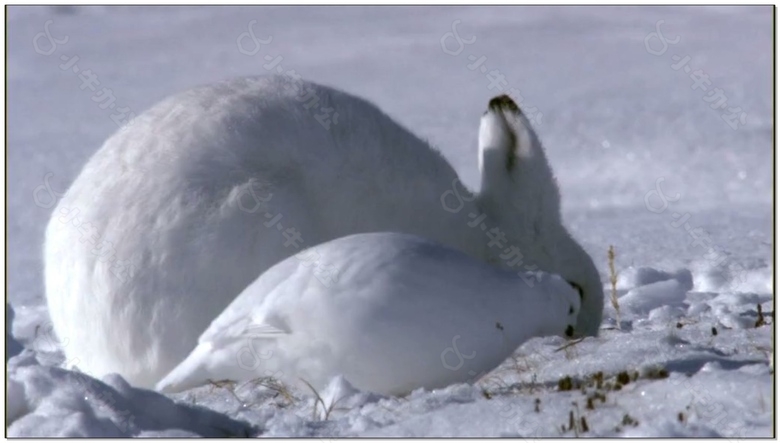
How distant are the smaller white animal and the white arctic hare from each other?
33cm

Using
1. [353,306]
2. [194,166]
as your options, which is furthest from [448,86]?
[353,306]

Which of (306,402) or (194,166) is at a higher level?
(194,166)

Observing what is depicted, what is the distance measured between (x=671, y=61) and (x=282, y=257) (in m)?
10.2

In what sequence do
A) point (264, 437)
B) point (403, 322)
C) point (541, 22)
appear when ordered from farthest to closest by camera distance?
point (541, 22) → point (403, 322) → point (264, 437)

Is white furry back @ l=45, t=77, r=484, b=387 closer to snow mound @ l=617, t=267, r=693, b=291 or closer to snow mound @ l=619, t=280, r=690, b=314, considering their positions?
snow mound @ l=619, t=280, r=690, b=314

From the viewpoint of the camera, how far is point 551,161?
1130 cm

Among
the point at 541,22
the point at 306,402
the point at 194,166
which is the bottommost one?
the point at 306,402

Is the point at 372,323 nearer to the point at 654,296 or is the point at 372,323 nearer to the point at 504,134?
the point at 504,134

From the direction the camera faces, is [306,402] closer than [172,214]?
Yes

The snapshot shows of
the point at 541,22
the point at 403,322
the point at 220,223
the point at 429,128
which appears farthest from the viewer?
the point at 541,22

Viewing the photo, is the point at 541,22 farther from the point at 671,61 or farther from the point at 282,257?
the point at 282,257

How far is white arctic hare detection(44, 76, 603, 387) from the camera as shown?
4609 millimetres

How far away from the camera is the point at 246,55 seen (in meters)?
15.4

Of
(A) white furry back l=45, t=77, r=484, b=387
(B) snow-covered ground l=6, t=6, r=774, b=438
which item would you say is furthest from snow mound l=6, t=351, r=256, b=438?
(A) white furry back l=45, t=77, r=484, b=387
